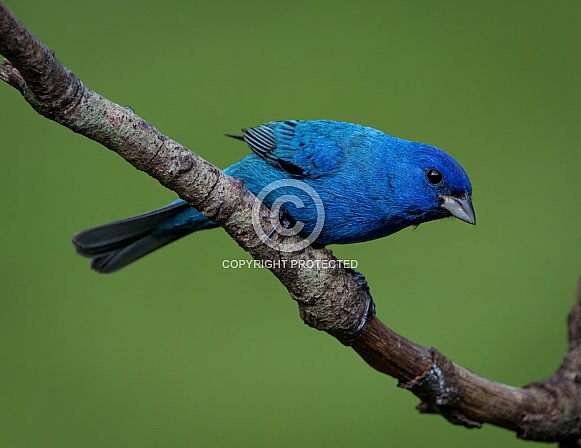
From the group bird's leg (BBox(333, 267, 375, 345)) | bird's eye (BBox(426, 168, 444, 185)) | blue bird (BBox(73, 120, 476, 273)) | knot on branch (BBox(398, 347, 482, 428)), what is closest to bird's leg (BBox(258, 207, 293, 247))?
blue bird (BBox(73, 120, 476, 273))

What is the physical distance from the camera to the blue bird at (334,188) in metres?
3.53

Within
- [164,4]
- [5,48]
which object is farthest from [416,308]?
[5,48]

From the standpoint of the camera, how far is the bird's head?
347 centimetres

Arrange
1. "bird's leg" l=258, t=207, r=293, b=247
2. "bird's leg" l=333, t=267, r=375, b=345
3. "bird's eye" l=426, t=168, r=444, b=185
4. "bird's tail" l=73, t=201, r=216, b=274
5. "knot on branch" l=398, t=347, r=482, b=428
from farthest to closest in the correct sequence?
"bird's tail" l=73, t=201, r=216, b=274
"bird's eye" l=426, t=168, r=444, b=185
"knot on branch" l=398, t=347, r=482, b=428
"bird's leg" l=333, t=267, r=375, b=345
"bird's leg" l=258, t=207, r=293, b=247

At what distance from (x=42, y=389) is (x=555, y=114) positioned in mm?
3702

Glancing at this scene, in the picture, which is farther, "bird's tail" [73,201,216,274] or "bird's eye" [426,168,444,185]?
"bird's tail" [73,201,216,274]

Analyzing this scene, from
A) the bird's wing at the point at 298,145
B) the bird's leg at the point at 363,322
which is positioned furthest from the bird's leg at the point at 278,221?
the bird's leg at the point at 363,322

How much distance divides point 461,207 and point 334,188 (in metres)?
0.55

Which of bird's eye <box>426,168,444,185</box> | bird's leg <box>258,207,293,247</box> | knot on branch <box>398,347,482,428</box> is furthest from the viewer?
bird's eye <box>426,168,444,185</box>

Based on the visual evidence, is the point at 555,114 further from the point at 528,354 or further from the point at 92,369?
the point at 92,369

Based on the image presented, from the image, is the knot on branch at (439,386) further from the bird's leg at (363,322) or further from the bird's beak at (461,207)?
the bird's beak at (461,207)

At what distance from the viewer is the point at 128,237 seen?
157 inches

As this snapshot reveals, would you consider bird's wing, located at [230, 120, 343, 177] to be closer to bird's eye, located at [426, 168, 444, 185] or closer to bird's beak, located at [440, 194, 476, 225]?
bird's eye, located at [426, 168, 444, 185]

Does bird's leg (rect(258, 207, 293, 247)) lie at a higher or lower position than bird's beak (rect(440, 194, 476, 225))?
lower
